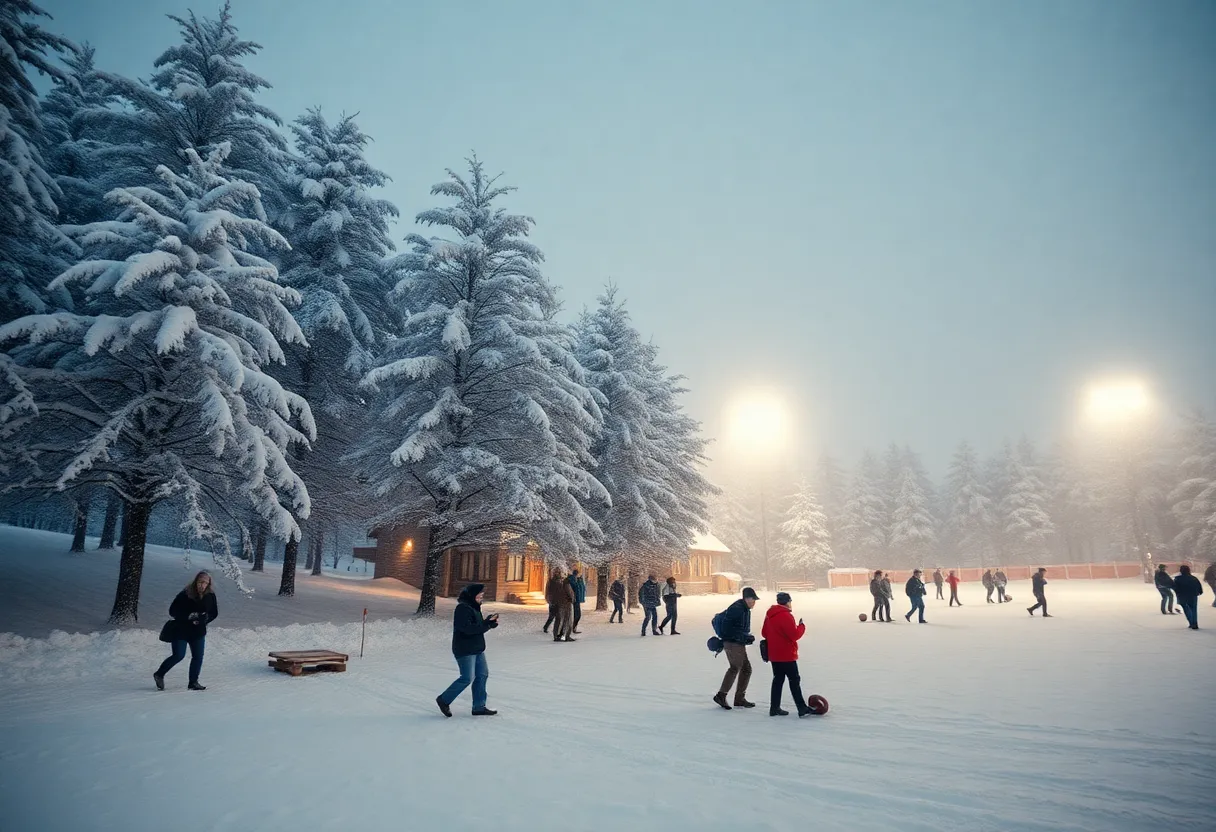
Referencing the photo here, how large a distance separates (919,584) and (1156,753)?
15625 mm

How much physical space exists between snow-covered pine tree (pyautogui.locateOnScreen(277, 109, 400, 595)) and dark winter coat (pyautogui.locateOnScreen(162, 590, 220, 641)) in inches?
463

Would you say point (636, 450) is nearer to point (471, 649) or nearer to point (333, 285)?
point (333, 285)

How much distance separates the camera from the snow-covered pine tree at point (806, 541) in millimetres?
54156

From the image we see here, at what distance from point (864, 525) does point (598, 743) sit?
6212cm

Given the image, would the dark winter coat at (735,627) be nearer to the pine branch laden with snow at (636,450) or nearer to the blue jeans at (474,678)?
the blue jeans at (474,678)

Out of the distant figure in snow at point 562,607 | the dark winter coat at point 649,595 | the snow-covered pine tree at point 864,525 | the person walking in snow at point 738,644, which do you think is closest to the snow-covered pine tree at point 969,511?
the snow-covered pine tree at point 864,525

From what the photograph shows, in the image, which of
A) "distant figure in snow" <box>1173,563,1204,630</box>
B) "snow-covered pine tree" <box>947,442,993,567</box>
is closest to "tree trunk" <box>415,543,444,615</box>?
"distant figure in snow" <box>1173,563,1204,630</box>

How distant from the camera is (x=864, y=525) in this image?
62.0 metres

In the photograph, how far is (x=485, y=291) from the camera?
20.2 meters

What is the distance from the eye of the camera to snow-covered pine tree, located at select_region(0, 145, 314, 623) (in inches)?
481

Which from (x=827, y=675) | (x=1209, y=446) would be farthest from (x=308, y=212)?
(x=1209, y=446)

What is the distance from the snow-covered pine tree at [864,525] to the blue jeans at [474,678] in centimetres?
6103

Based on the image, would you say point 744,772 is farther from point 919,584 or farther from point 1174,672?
point 919,584

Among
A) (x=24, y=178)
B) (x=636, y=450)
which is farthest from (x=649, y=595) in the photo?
(x=24, y=178)
